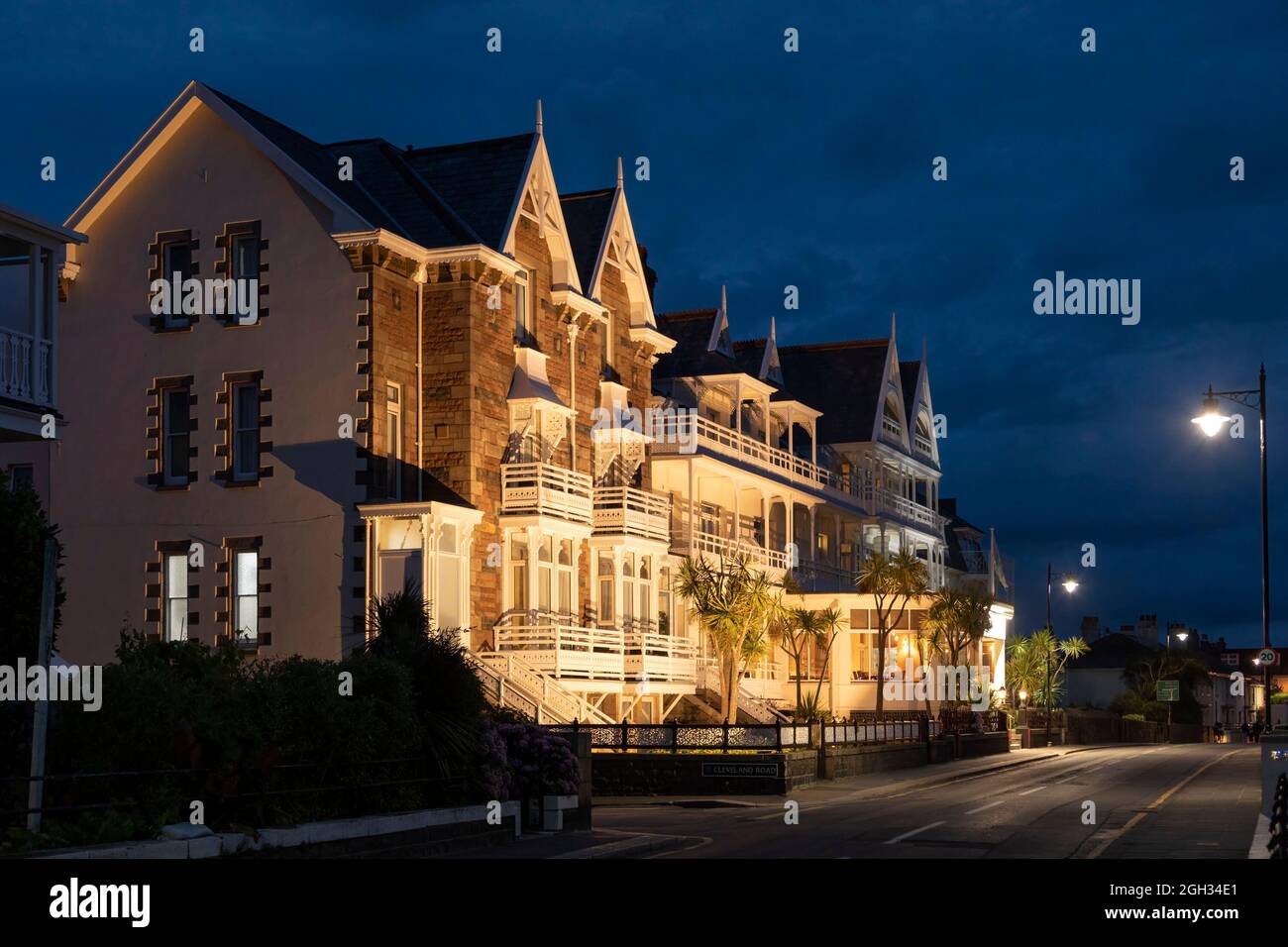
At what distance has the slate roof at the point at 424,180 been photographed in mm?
39656

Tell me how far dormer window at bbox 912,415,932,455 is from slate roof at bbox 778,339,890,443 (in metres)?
7.91

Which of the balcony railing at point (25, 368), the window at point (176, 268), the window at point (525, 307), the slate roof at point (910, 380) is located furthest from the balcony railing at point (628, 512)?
the slate roof at point (910, 380)

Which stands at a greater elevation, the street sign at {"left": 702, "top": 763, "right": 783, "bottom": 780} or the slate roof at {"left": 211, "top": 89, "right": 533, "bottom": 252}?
the slate roof at {"left": 211, "top": 89, "right": 533, "bottom": 252}

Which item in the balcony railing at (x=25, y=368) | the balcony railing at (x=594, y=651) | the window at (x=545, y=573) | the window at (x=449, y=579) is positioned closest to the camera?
the balcony railing at (x=25, y=368)

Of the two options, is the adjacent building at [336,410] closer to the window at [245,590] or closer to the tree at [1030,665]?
the window at [245,590]

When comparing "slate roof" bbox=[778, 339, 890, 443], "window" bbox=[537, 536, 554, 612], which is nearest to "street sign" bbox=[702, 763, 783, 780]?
"window" bbox=[537, 536, 554, 612]

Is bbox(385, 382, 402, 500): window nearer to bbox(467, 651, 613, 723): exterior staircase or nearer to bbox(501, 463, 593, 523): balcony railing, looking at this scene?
bbox(501, 463, 593, 523): balcony railing

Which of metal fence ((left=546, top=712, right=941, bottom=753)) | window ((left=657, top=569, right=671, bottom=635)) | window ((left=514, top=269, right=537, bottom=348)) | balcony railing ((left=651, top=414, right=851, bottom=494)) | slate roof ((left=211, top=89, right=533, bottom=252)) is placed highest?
slate roof ((left=211, top=89, right=533, bottom=252))

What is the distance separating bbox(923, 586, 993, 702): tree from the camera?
61250mm

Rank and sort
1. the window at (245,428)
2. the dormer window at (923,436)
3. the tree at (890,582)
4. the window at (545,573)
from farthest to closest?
the dormer window at (923,436), the tree at (890,582), the window at (545,573), the window at (245,428)

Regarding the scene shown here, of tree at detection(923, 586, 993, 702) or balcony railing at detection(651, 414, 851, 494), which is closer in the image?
balcony railing at detection(651, 414, 851, 494)

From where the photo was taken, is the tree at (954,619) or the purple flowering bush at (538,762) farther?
the tree at (954,619)

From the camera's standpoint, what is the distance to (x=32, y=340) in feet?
70.9
